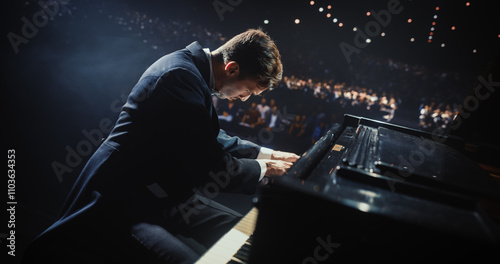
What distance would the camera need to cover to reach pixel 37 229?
3844 millimetres

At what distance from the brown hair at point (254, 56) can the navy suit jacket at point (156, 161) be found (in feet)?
1.63

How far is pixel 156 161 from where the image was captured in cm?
162

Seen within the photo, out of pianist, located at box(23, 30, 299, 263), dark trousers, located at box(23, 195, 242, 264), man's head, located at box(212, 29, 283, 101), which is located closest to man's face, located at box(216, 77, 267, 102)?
man's head, located at box(212, 29, 283, 101)

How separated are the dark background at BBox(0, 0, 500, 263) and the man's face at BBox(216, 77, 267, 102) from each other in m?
3.84

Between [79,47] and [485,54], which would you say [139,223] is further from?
[485,54]

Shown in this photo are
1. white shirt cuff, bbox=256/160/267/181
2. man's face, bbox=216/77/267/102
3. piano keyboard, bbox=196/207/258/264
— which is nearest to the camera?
piano keyboard, bbox=196/207/258/264

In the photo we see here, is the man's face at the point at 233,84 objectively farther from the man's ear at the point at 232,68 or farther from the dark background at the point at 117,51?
the dark background at the point at 117,51

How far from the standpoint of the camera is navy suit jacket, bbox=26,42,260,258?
152 cm

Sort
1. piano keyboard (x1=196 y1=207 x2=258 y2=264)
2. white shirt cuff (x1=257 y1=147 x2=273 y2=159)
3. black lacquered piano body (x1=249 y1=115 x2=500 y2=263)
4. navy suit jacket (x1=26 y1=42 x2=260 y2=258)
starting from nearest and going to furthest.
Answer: black lacquered piano body (x1=249 y1=115 x2=500 y2=263), piano keyboard (x1=196 y1=207 x2=258 y2=264), navy suit jacket (x1=26 y1=42 x2=260 y2=258), white shirt cuff (x1=257 y1=147 x2=273 y2=159)

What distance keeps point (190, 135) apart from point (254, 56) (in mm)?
876

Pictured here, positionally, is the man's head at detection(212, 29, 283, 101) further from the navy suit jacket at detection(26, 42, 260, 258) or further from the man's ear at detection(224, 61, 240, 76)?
the navy suit jacket at detection(26, 42, 260, 258)

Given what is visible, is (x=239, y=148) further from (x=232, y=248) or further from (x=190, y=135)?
(x=232, y=248)

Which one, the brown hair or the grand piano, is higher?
the brown hair

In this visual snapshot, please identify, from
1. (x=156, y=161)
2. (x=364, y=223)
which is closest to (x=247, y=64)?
(x=156, y=161)
